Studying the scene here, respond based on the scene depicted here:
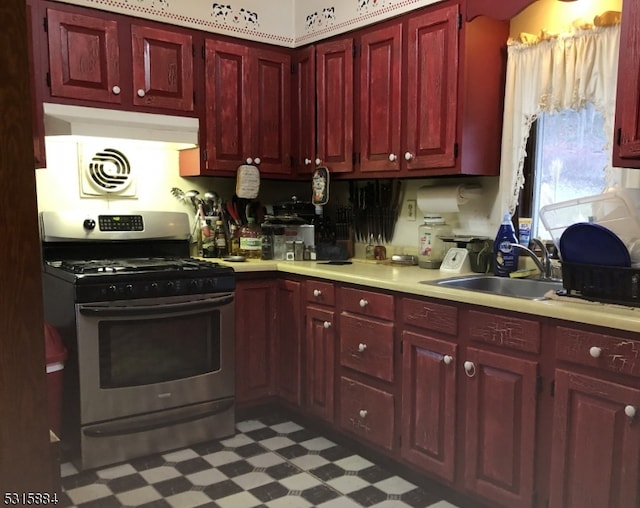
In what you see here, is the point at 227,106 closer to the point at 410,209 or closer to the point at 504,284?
the point at 410,209

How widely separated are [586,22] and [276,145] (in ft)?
5.66

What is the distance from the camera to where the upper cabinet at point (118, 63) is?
2.77m

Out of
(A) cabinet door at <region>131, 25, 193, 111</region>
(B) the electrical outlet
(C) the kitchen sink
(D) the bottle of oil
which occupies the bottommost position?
(C) the kitchen sink

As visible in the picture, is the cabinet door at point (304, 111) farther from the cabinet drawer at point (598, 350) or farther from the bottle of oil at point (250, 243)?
the cabinet drawer at point (598, 350)

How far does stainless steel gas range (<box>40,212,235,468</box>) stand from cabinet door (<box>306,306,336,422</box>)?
40 centimetres

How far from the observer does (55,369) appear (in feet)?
8.43

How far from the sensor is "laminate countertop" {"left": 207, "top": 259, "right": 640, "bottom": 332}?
175cm

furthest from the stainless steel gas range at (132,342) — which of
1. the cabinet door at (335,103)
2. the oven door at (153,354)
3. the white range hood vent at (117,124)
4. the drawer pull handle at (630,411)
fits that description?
the drawer pull handle at (630,411)

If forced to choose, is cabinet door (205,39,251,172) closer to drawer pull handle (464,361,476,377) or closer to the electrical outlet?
the electrical outlet

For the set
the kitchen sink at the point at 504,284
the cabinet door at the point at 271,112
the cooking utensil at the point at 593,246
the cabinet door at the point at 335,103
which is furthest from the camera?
the cabinet door at the point at 271,112

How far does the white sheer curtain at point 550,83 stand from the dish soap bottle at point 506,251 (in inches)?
6.4

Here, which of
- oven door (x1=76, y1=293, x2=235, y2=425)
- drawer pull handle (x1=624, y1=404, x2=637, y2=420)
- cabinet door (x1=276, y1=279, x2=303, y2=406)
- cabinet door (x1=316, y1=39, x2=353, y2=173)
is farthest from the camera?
cabinet door (x1=316, y1=39, x2=353, y2=173)

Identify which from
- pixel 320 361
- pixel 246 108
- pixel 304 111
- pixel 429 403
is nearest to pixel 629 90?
pixel 429 403

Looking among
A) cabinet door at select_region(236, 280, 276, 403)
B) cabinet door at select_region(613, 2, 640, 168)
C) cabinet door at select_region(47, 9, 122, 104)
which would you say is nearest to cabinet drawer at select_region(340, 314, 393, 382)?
cabinet door at select_region(236, 280, 276, 403)
